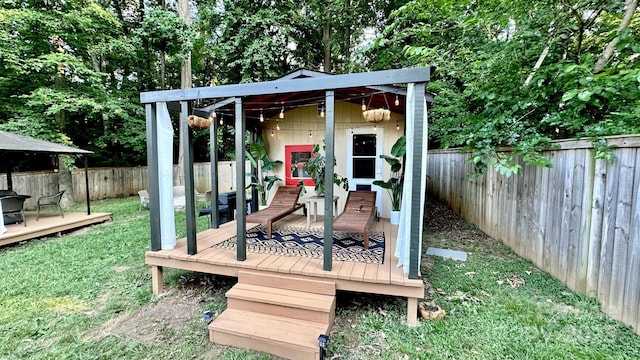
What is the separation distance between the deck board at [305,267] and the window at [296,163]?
9.93 feet

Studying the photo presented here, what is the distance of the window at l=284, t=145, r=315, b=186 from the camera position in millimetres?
6852

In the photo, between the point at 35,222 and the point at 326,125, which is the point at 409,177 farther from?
the point at 35,222

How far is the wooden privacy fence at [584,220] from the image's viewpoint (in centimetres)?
249

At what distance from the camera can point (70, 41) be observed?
331 inches

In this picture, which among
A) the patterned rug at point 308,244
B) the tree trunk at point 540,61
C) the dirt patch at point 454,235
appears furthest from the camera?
the dirt patch at point 454,235

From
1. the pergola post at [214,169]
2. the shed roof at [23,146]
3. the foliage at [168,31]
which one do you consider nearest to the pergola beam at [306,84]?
the pergola post at [214,169]

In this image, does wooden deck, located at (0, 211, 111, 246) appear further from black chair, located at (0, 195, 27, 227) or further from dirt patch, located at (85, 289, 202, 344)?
dirt patch, located at (85, 289, 202, 344)

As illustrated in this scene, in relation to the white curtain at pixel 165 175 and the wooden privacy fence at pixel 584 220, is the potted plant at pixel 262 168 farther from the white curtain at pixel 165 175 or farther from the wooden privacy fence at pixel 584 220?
the wooden privacy fence at pixel 584 220

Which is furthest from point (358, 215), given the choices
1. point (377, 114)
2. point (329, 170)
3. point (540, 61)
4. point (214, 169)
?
point (540, 61)

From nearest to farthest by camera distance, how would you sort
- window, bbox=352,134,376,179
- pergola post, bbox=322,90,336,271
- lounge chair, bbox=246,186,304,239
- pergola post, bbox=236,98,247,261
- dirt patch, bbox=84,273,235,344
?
dirt patch, bbox=84,273,235,344 < pergola post, bbox=322,90,336,271 < pergola post, bbox=236,98,247,261 < lounge chair, bbox=246,186,304,239 < window, bbox=352,134,376,179

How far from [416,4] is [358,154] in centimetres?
323

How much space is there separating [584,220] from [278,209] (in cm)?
453

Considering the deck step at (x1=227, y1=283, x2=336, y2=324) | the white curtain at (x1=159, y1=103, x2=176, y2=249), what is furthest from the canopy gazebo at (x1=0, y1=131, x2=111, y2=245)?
the deck step at (x1=227, y1=283, x2=336, y2=324)

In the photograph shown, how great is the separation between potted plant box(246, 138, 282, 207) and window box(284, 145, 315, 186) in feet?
0.87
